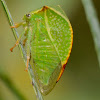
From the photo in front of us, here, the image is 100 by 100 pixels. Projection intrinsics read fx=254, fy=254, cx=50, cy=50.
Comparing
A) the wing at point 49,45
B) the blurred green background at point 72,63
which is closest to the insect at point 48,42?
the wing at point 49,45

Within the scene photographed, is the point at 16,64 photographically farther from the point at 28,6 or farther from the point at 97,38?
the point at 97,38

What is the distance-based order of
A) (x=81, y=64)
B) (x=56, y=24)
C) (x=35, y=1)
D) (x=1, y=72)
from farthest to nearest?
(x=81, y=64), (x=35, y=1), (x=56, y=24), (x=1, y=72)

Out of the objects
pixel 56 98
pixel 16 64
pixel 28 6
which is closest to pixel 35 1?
pixel 28 6

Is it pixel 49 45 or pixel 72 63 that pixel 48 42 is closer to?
pixel 49 45

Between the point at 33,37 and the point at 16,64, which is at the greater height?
the point at 33,37

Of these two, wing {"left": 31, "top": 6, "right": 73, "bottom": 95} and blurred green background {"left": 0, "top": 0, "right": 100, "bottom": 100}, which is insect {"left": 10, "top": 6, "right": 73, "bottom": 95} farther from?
blurred green background {"left": 0, "top": 0, "right": 100, "bottom": 100}

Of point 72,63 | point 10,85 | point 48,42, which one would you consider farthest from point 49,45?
point 72,63
